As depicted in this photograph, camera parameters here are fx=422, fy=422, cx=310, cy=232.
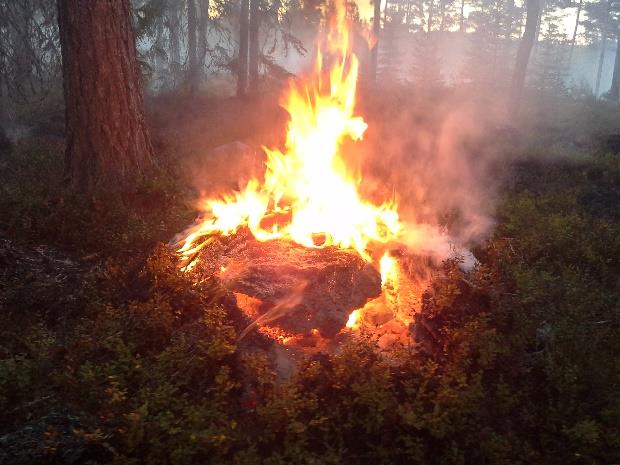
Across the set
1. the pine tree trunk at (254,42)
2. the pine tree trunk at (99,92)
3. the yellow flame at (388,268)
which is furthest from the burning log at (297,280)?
the pine tree trunk at (254,42)

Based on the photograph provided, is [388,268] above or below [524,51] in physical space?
below

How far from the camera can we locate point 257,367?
4.00 metres

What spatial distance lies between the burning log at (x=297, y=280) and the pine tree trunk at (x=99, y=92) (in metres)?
2.75

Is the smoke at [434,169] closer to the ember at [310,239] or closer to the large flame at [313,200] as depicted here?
the ember at [310,239]

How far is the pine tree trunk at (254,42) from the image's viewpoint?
18402mm

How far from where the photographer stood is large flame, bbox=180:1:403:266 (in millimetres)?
6426

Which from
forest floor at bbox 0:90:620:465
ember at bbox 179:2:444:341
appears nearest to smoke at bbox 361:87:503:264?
ember at bbox 179:2:444:341

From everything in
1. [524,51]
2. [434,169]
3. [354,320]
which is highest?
[524,51]

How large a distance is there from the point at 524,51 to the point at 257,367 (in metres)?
21.8

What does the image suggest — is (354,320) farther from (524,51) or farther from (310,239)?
(524,51)

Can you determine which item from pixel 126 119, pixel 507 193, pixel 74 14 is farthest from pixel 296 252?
pixel 507 193

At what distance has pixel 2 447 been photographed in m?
2.81

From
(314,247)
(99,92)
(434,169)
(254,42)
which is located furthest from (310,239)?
(254,42)

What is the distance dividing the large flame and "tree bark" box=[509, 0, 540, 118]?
15.2 metres
